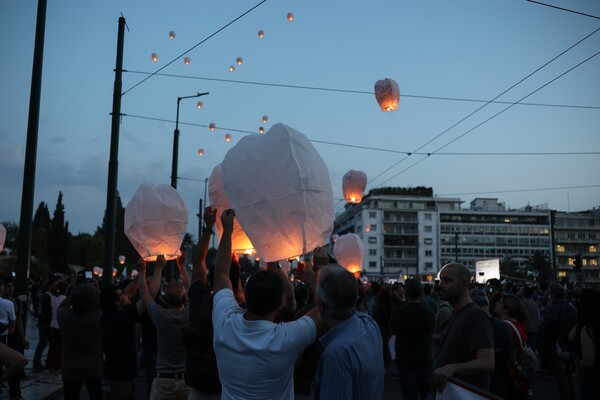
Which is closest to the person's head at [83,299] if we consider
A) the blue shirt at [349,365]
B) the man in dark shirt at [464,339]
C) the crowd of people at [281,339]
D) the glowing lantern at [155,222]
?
the crowd of people at [281,339]

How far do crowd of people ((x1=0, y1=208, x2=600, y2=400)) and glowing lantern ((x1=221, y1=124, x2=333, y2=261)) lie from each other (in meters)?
0.18

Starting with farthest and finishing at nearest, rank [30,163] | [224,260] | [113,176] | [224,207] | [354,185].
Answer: [354,185], [113,176], [30,163], [224,207], [224,260]

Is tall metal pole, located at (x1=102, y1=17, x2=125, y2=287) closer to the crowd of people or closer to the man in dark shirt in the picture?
the crowd of people

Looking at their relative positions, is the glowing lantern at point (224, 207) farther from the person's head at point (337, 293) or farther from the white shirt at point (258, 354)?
the person's head at point (337, 293)

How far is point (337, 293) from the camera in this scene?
2879 mm

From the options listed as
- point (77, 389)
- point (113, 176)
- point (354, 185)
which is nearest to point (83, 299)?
point (77, 389)

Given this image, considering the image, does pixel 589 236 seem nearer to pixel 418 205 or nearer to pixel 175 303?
pixel 418 205

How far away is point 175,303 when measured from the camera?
18.2 ft

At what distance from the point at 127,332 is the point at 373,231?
4180 inches

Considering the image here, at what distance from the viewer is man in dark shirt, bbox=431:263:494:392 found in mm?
3867

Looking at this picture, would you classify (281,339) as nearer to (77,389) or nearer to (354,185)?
(77,389)

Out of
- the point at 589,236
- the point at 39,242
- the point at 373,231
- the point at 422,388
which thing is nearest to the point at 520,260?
the point at 589,236

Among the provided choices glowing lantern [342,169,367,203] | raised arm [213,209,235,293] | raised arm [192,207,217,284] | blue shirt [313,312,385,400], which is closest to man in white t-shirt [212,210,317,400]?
blue shirt [313,312,385,400]

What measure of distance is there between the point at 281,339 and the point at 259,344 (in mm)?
117
